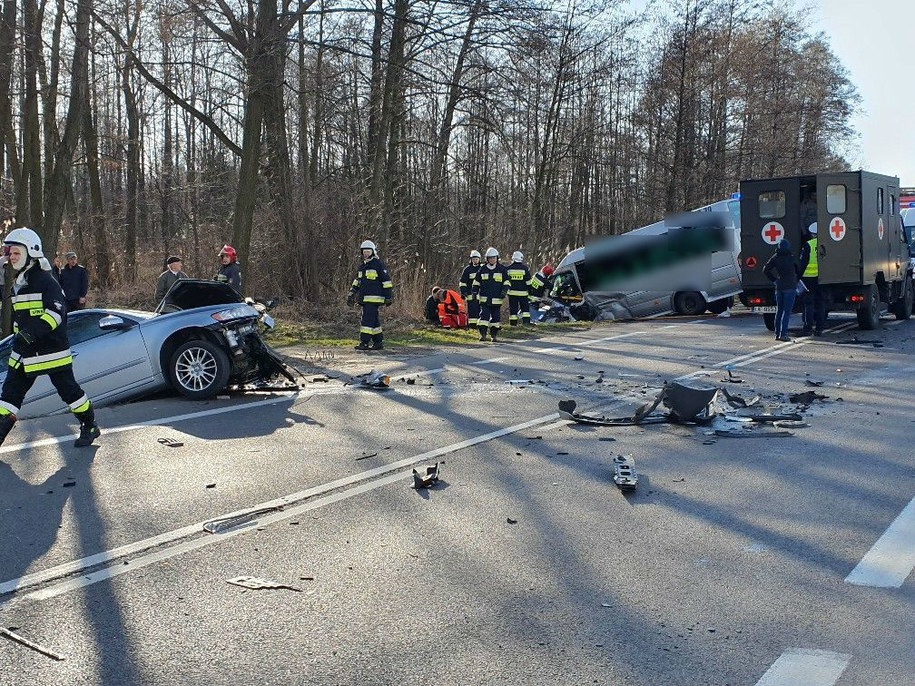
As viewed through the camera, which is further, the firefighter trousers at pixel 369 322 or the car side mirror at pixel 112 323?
the firefighter trousers at pixel 369 322

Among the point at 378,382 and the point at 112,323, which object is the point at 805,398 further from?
the point at 112,323

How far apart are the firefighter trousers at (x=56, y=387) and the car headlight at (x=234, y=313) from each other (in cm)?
283

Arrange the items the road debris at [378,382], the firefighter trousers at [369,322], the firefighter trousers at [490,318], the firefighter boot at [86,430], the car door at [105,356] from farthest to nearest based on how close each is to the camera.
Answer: the firefighter trousers at [490,318] → the firefighter trousers at [369,322] → the road debris at [378,382] → the car door at [105,356] → the firefighter boot at [86,430]

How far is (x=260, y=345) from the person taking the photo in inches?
445

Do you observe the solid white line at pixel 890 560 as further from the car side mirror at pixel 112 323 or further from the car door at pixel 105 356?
the car side mirror at pixel 112 323

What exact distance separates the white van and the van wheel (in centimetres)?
683

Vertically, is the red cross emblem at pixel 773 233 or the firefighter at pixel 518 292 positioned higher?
the red cross emblem at pixel 773 233

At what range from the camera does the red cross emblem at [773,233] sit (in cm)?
1970

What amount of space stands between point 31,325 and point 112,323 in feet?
9.54

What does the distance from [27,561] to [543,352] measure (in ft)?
37.4

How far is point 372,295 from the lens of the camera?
1603cm

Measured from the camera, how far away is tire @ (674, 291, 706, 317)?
86.7ft

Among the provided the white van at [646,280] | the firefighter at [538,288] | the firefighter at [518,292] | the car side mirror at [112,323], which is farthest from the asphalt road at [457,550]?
the white van at [646,280]

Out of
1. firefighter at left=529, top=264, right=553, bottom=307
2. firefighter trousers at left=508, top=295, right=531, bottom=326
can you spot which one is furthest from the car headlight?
firefighter at left=529, top=264, right=553, bottom=307
